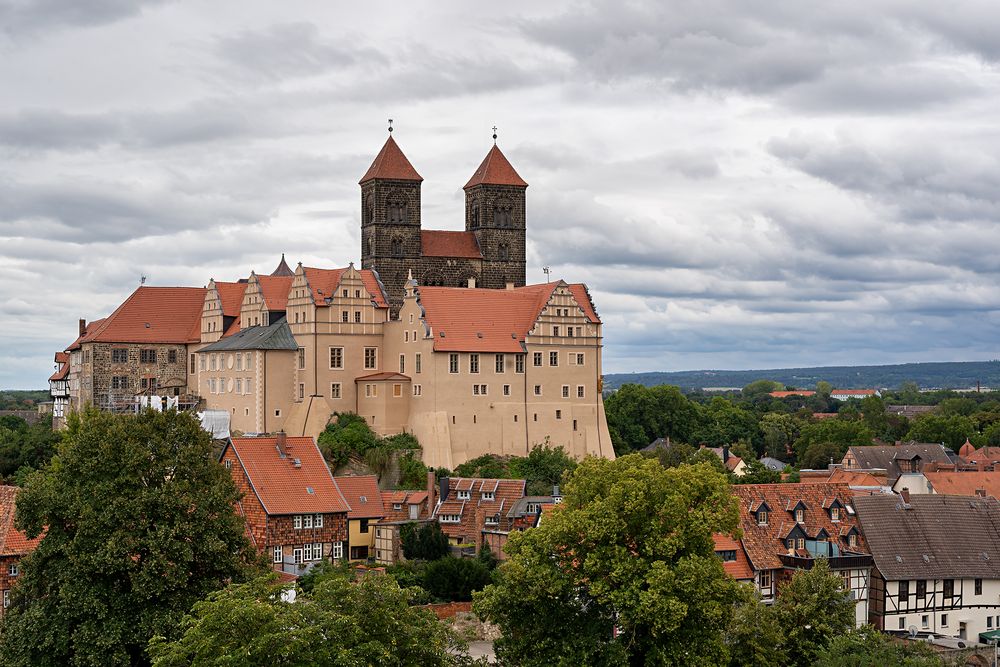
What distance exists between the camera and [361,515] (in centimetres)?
6800

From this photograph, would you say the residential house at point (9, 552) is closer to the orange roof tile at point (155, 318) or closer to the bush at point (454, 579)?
the bush at point (454, 579)

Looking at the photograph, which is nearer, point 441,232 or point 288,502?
point 288,502

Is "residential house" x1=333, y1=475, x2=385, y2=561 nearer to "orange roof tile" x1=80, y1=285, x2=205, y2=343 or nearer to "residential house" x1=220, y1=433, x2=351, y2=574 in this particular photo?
"residential house" x1=220, y1=433, x2=351, y2=574

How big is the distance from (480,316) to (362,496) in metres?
17.0

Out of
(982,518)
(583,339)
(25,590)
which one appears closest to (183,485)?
(25,590)

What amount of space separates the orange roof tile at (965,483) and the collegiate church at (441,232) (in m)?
29.1

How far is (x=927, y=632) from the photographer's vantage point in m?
57.0

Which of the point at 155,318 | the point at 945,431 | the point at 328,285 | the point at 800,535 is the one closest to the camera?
the point at 800,535

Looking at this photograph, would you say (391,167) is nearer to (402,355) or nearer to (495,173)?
(495,173)

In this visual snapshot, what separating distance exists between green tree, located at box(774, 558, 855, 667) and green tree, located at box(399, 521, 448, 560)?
21.6 metres

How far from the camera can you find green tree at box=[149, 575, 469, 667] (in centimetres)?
3284

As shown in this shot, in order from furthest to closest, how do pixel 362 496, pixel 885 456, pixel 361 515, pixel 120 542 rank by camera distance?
1. pixel 885 456
2. pixel 362 496
3. pixel 361 515
4. pixel 120 542

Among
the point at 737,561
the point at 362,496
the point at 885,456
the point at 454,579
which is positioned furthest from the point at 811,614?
the point at 885,456

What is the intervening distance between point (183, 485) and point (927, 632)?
101 feet
